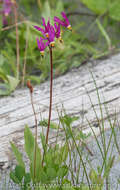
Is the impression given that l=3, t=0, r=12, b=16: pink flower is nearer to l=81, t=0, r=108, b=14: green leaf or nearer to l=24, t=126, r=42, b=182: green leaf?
l=81, t=0, r=108, b=14: green leaf

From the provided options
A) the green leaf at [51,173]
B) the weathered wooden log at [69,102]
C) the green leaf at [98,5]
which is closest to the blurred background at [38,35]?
the green leaf at [98,5]

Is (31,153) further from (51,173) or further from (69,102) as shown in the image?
(69,102)

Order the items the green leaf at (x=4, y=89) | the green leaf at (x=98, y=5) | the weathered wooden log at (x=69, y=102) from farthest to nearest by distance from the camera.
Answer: the green leaf at (x=98, y=5) < the green leaf at (x=4, y=89) < the weathered wooden log at (x=69, y=102)

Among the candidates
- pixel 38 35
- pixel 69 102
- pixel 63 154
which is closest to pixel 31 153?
pixel 63 154

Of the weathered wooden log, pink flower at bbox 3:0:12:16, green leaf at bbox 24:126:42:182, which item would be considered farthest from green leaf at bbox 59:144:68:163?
pink flower at bbox 3:0:12:16

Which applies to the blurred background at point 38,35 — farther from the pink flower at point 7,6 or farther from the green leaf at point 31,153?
the green leaf at point 31,153

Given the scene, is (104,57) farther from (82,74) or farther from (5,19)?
(5,19)

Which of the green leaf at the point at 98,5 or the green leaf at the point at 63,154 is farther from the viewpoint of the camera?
the green leaf at the point at 98,5
